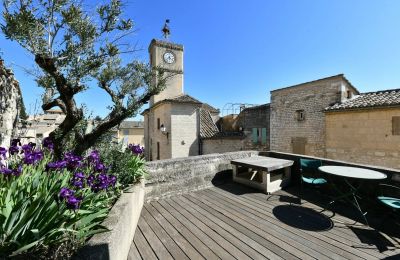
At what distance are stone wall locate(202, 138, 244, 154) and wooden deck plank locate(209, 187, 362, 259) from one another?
1081 centimetres

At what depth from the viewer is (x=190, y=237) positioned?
2.74 meters

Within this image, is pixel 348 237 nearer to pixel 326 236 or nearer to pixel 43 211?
pixel 326 236

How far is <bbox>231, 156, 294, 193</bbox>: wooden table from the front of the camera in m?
4.42

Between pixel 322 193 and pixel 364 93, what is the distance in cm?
987

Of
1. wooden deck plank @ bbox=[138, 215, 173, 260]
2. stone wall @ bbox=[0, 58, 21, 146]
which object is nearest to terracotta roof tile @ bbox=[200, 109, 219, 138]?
stone wall @ bbox=[0, 58, 21, 146]

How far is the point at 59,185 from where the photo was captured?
1.91m

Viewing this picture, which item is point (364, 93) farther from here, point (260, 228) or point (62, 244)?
point (62, 244)

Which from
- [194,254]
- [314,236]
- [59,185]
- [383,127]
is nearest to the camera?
[59,185]

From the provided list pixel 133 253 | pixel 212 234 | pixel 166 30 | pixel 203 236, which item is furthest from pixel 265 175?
pixel 166 30

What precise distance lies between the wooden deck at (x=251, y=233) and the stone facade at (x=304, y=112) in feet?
27.9

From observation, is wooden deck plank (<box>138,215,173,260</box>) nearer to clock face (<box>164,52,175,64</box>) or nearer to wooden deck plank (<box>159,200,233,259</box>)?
wooden deck plank (<box>159,200,233,259</box>)

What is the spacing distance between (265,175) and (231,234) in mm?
2008

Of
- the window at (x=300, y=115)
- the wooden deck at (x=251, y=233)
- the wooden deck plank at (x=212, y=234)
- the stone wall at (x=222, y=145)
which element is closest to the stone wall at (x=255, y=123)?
the stone wall at (x=222, y=145)

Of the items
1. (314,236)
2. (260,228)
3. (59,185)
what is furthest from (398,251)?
(59,185)
